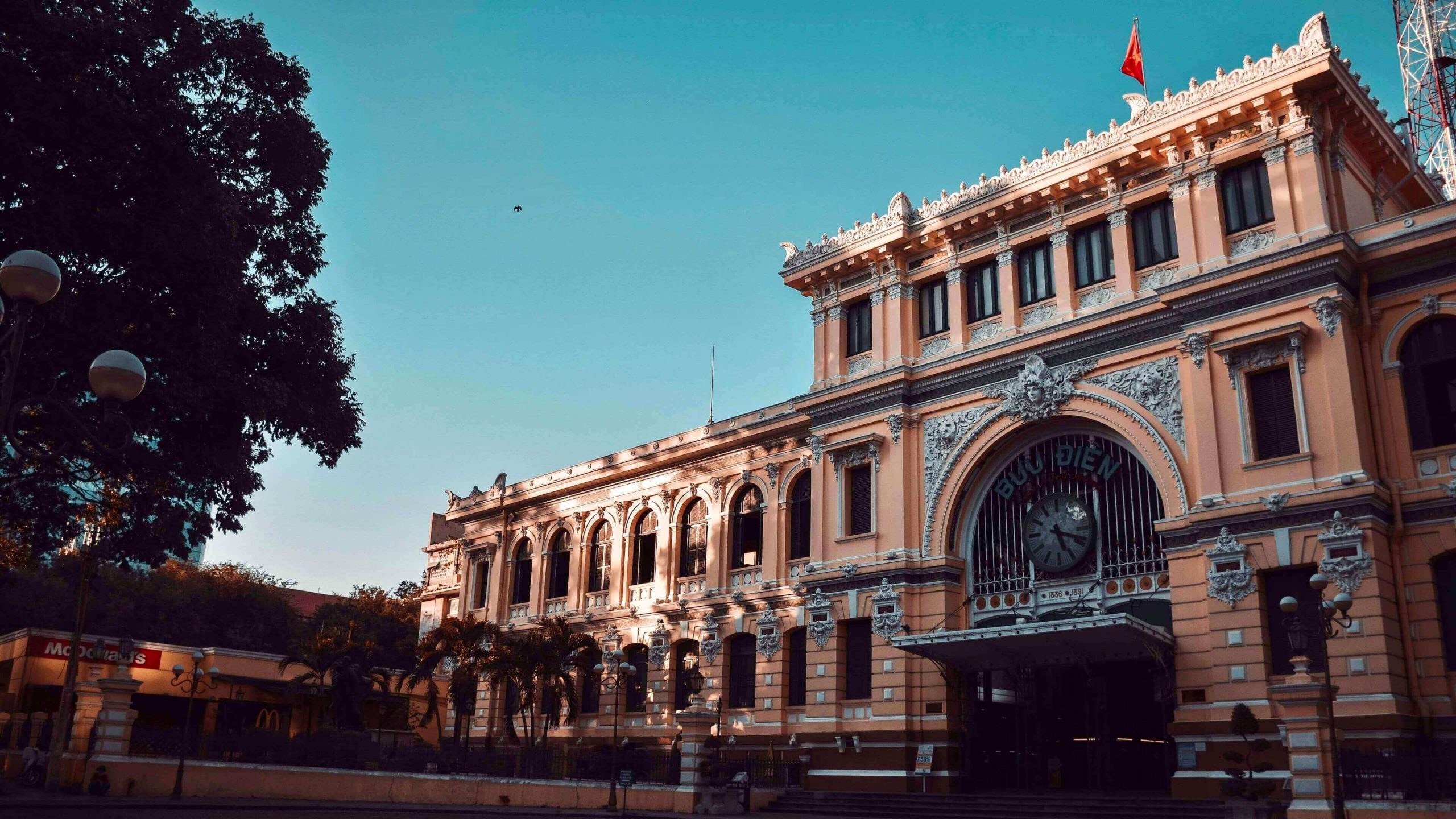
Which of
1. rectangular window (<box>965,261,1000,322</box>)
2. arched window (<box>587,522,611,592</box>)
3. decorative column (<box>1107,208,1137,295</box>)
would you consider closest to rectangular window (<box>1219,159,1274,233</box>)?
decorative column (<box>1107,208,1137,295</box>)

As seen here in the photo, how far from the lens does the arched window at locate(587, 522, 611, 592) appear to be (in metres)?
Answer: 40.4

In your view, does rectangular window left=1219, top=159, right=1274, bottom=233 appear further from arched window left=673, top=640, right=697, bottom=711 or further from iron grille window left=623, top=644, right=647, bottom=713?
iron grille window left=623, top=644, right=647, bottom=713

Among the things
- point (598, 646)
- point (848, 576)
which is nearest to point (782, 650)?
point (848, 576)

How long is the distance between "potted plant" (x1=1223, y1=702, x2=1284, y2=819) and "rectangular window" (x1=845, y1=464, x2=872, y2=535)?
35.9 ft

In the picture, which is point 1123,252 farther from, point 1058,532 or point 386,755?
point 386,755

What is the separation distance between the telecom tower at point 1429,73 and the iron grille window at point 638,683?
1317 inches

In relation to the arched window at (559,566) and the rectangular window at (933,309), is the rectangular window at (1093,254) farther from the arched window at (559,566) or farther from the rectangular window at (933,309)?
the arched window at (559,566)

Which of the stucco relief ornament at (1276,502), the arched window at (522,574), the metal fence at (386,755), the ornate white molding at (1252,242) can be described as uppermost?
the ornate white molding at (1252,242)

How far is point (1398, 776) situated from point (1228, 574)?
5.29 m

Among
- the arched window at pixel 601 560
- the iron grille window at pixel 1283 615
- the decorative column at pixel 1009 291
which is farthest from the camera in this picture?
the arched window at pixel 601 560

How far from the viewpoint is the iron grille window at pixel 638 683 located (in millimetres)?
37562

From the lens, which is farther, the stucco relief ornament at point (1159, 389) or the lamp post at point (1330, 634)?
the stucco relief ornament at point (1159, 389)

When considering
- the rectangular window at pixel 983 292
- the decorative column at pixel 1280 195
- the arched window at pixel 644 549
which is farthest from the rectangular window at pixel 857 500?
the decorative column at pixel 1280 195

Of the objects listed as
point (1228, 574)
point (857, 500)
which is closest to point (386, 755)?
point (857, 500)
